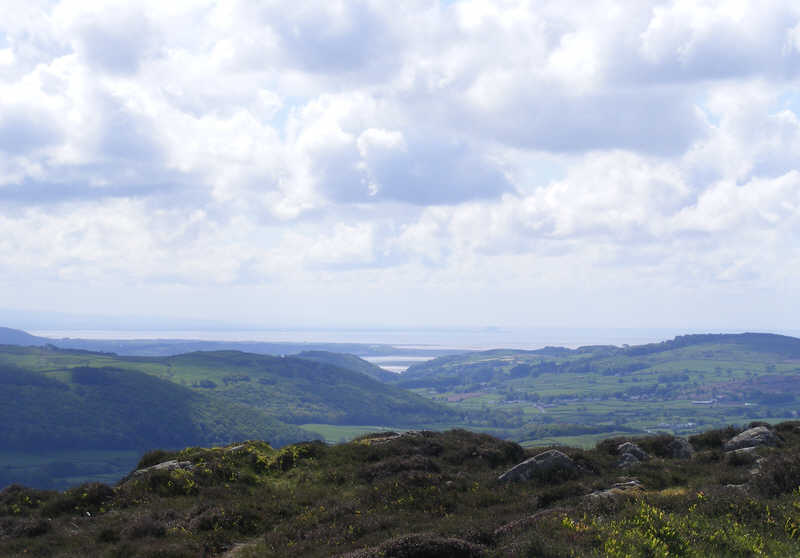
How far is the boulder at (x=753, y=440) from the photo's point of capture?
32656 mm

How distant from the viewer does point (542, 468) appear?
1051 inches

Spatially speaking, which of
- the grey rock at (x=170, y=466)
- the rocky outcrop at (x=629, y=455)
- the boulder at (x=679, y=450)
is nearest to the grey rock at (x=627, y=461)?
the rocky outcrop at (x=629, y=455)

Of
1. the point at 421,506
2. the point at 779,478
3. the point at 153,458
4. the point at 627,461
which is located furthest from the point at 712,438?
the point at 153,458

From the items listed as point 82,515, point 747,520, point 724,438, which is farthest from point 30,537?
point 724,438

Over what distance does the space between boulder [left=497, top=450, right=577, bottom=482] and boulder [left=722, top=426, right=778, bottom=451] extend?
526 inches

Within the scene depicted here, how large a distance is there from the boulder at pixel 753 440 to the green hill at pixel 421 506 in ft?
2.07

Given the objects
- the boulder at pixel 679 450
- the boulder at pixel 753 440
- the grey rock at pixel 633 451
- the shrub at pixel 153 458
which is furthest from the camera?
the boulder at pixel 679 450

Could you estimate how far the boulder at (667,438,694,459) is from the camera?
34125 millimetres

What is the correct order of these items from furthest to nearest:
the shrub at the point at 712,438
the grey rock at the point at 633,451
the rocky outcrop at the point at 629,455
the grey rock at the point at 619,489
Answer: the shrub at the point at 712,438, the grey rock at the point at 633,451, the rocky outcrop at the point at 629,455, the grey rock at the point at 619,489

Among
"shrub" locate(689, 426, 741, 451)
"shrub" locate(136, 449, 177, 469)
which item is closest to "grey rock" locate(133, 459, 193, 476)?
"shrub" locate(136, 449, 177, 469)

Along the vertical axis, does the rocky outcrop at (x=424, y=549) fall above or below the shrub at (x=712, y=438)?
above

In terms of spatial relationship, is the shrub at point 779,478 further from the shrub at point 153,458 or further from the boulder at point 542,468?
the shrub at point 153,458

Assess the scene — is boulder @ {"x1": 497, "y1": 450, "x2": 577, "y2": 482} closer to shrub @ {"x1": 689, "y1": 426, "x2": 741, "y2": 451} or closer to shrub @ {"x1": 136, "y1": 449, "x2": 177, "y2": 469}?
shrub @ {"x1": 689, "y1": 426, "x2": 741, "y2": 451}

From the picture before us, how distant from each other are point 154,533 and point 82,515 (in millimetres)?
6509
